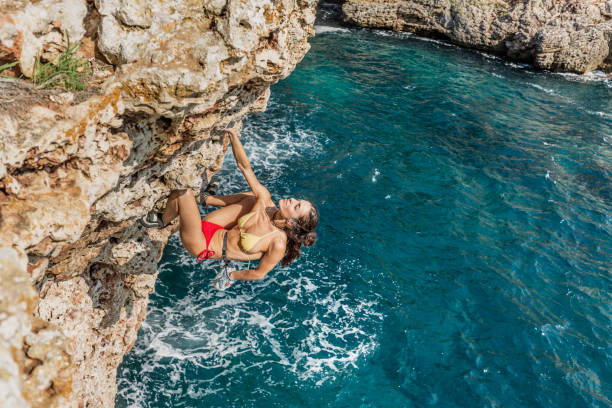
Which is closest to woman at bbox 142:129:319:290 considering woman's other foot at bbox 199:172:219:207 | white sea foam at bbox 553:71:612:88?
woman's other foot at bbox 199:172:219:207

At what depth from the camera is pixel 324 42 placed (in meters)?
28.2

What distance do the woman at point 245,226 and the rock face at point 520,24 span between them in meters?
27.7

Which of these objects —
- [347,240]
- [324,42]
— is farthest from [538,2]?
[347,240]

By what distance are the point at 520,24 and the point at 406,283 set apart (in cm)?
2598

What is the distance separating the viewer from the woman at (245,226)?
5996 mm

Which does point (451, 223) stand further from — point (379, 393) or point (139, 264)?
point (139, 264)

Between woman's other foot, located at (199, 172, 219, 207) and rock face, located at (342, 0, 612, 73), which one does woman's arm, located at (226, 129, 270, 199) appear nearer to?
woman's other foot, located at (199, 172, 219, 207)

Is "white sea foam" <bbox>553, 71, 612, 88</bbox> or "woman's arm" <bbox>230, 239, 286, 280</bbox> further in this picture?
"white sea foam" <bbox>553, 71, 612, 88</bbox>

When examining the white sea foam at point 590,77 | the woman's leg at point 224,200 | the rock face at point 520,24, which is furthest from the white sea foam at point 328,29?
the woman's leg at point 224,200

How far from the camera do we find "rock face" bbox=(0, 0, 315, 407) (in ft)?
10.0

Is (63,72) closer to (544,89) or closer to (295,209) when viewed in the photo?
(295,209)

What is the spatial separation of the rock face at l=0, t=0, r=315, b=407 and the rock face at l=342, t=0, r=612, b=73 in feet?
94.1

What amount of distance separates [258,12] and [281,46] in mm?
667

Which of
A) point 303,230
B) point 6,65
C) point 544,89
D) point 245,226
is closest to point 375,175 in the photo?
point 303,230
